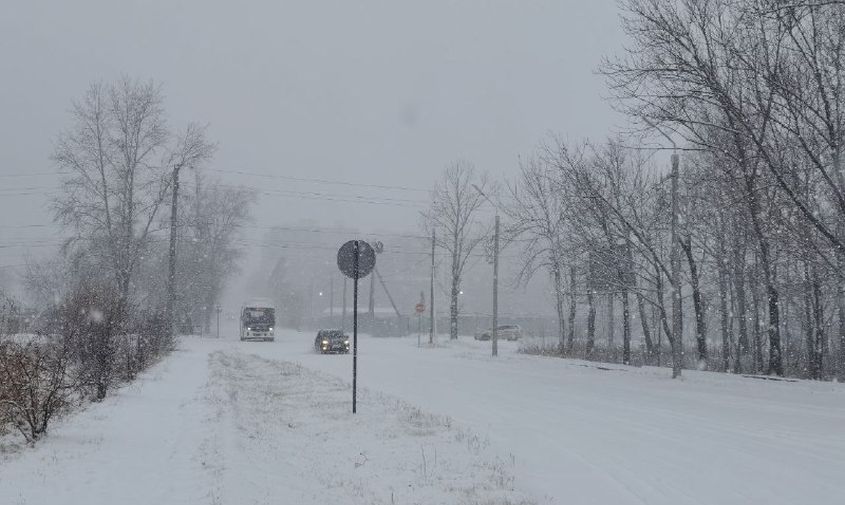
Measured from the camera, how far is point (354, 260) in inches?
527

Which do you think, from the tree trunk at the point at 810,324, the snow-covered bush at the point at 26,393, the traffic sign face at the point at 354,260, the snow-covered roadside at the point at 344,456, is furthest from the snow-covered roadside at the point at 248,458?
the tree trunk at the point at 810,324

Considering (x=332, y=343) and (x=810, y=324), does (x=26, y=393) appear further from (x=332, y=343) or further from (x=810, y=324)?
(x=332, y=343)

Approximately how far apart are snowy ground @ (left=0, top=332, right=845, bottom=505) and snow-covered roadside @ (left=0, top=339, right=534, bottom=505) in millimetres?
29

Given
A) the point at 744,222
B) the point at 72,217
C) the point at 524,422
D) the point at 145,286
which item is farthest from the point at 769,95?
the point at 145,286

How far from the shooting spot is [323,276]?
117750 millimetres

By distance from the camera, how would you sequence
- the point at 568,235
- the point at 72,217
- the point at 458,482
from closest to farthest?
the point at 458,482 → the point at 568,235 → the point at 72,217

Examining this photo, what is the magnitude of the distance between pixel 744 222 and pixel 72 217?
32393mm

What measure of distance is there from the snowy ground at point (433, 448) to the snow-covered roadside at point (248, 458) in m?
0.03

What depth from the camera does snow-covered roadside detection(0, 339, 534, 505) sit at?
6617 mm

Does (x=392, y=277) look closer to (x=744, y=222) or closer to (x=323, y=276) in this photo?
(x=323, y=276)

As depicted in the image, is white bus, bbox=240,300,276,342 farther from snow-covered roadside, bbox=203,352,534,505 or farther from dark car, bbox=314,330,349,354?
snow-covered roadside, bbox=203,352,534,505

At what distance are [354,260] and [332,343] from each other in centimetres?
2562

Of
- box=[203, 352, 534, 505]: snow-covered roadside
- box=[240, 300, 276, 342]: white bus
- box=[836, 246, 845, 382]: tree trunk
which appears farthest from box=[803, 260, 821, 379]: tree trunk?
box=[240, 300, 276, 342]: white bus

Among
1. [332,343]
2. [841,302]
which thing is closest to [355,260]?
[841,302]
